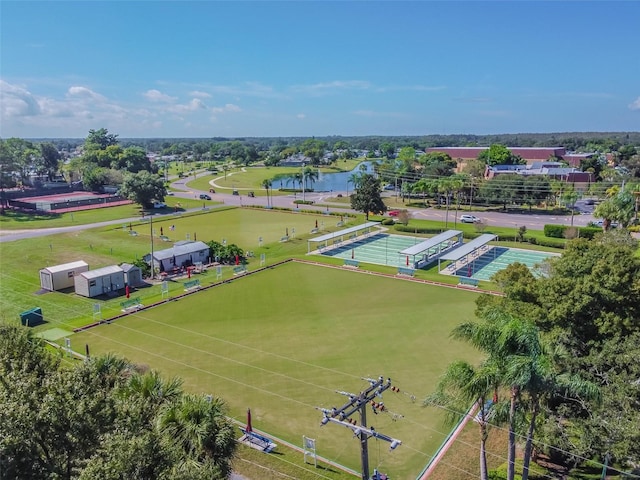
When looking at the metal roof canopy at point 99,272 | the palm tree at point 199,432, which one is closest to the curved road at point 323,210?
the metal roof canopy at point 99,272

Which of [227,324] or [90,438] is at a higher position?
[90,438]

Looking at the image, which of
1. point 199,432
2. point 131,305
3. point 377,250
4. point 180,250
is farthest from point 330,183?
point 199,432

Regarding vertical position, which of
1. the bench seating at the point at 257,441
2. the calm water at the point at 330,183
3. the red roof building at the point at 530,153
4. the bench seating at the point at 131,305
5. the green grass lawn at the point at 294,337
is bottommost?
the bench seating at the point at 257,441

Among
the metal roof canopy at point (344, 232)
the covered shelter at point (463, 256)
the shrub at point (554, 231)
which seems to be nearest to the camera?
the covered shelter at point (463, 256)

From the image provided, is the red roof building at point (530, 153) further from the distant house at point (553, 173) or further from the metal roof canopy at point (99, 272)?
the metal roof canopy at point (99, 272)

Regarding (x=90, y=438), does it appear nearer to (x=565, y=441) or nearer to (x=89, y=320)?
(x=565, y=441)

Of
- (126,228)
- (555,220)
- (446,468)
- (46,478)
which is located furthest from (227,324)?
(555,220)
